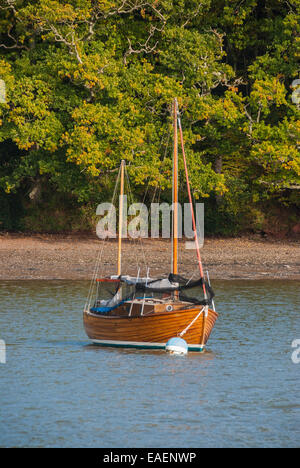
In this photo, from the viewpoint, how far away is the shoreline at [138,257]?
43938mm

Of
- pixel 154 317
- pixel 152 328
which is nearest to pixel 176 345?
pixel 152 328

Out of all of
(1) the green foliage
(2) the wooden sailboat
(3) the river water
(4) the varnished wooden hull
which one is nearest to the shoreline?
(1) the green foliage

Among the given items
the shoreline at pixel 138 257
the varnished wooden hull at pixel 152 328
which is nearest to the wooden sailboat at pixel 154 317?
the varnished wooden hull at pixel 152 328

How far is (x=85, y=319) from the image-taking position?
95.2 ft

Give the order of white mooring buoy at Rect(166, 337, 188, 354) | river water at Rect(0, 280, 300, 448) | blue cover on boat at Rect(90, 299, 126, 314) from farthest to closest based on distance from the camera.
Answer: blue cover on boat at Rect(90, 299, 126, 314) → white mooring buoy at Rect(166, 337, 188, 354) → river water at Rect(0, 280, 300, 448)

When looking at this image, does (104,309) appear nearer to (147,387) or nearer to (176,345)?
(176,345)

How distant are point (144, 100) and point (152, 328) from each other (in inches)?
1088

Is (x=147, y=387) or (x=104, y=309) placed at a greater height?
(x=104, y=309)

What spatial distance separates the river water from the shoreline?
28.6 feet

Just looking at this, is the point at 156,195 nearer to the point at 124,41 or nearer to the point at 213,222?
the point at 213,222

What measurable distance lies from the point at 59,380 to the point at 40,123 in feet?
95.5

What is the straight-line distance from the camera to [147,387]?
24188 mm

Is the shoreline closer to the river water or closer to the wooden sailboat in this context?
the river water

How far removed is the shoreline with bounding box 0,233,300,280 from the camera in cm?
4394
